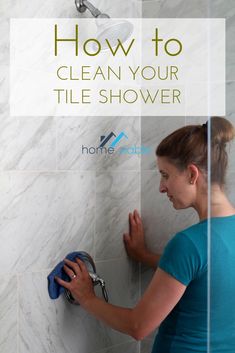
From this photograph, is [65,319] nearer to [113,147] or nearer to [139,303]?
[139,303]

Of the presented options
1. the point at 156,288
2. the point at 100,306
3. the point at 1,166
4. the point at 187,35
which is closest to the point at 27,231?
the point at 1,166

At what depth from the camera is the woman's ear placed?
1388 mm

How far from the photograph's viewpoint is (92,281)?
5.24 ft

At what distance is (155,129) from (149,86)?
0.17 metres

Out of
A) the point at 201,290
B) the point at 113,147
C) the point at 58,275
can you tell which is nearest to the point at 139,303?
the point at 201,290

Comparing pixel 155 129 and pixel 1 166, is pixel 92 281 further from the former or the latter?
pixel 155 129

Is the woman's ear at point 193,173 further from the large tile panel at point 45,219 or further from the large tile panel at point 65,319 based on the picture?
the large tile panel at point 65,319

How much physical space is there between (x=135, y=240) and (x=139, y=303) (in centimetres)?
49

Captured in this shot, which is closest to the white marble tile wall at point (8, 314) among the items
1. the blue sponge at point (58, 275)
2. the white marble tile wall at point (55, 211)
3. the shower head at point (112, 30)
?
the white marble tile wall at point (55, 211)

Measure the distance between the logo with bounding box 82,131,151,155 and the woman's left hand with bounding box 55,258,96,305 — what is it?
374 millimetres

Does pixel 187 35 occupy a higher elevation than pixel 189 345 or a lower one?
higher

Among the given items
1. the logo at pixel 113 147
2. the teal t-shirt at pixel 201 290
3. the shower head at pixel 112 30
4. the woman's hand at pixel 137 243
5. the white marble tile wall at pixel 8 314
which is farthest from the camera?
the woman's hand at pixel 137 243

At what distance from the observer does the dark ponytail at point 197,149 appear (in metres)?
1.10

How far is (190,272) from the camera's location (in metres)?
1.32
